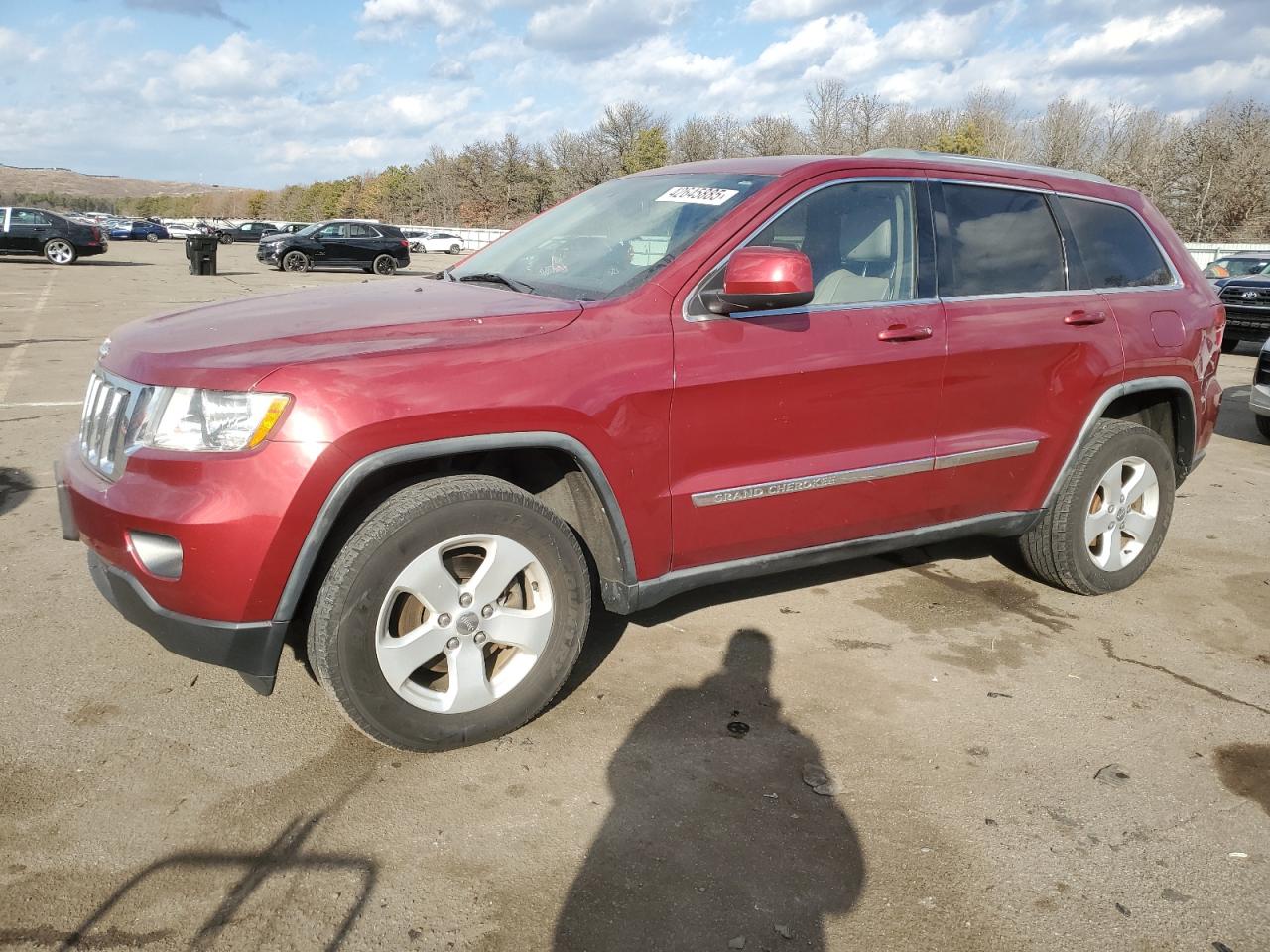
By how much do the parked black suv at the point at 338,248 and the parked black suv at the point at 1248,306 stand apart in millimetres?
23152

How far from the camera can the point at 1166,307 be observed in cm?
441

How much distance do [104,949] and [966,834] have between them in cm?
212

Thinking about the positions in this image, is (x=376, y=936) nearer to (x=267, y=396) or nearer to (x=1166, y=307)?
(x=267, y=396)

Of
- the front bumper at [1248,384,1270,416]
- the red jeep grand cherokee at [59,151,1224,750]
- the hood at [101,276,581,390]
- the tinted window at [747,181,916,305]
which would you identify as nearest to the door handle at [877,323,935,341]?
the red jeep grand cherokee at [59,151,1224,750]

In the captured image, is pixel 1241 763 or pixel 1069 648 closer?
pixel 1241 763

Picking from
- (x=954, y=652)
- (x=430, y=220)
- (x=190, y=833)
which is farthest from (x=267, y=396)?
(x=430, y=220)

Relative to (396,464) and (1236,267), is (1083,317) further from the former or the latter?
(1236,267)

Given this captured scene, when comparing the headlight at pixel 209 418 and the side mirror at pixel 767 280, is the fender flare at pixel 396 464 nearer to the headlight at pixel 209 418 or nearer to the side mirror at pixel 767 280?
the headlight at pixel 209 418

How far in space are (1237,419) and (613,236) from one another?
818cm

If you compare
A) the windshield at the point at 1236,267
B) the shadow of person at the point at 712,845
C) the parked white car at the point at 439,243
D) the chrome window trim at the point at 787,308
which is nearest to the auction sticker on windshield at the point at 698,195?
the chrome window trim at the point at 787,308

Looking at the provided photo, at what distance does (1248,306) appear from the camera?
1496cm

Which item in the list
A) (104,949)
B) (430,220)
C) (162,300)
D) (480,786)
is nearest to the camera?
(104,949)

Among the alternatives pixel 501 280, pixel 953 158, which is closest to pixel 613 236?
pixel 501 280

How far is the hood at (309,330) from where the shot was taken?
268 centimetres
